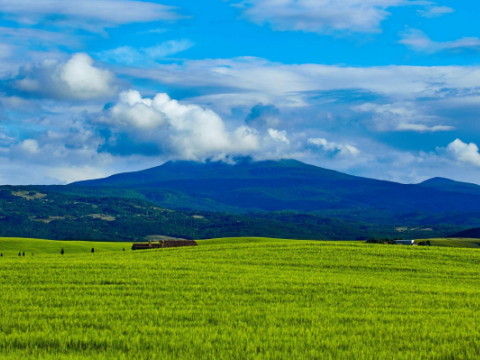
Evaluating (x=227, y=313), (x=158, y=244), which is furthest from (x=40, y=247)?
(x=227, y=313)

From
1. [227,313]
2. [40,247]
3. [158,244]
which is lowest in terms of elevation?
[40,247]

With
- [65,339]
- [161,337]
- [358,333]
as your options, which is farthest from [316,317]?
[65,339]

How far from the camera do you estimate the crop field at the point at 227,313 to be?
19875mm

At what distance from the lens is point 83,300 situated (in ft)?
96.1

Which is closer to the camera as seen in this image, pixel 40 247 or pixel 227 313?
pixel 227 313

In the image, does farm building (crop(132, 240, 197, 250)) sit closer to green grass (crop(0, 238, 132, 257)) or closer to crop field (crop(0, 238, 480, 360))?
green grass (crop(0, 238, 132, 257))

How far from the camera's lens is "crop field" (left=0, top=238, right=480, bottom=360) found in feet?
65.2

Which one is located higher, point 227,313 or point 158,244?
point 227,313

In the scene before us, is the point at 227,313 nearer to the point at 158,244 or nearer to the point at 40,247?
the point at 158,244

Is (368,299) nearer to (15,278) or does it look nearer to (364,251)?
(15,278)

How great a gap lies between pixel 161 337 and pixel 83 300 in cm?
931

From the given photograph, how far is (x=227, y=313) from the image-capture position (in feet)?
85.2

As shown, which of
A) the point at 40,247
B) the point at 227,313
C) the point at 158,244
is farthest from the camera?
the point at 40,247

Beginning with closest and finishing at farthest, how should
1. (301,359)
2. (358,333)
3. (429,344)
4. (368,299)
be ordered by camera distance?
1. (301,359)
2. (429,344)
3. (358,333)
4. (368,299)
